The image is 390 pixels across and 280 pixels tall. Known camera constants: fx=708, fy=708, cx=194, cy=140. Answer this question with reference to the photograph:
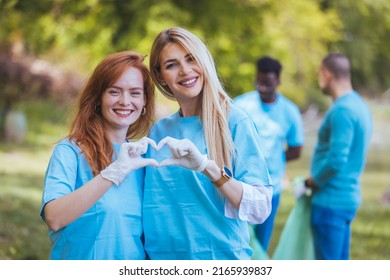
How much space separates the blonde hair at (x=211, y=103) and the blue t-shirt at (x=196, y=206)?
3 cm

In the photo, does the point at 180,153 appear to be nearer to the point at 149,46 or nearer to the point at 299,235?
the point at 299,235

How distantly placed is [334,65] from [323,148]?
1.87 feet

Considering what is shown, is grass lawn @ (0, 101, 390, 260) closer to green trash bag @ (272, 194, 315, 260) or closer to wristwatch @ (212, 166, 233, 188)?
green trash bag @ (272, 194, 315, 260)

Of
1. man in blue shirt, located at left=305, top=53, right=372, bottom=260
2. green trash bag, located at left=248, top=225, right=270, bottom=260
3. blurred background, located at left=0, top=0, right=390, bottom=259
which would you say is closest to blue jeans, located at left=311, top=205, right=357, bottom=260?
man in blue shirt, located at left=305, top=53, right=372, bottom=260

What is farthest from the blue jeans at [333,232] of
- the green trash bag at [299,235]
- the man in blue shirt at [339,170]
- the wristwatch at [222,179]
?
the wristwatch at [222,179]

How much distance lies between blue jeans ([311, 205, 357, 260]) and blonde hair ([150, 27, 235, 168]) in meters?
2.12

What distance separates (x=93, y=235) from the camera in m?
2.47

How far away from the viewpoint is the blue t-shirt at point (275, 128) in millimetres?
5027

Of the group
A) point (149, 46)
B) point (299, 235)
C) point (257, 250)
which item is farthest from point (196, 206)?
point (149, 46)

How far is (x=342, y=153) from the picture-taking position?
14.3 feet

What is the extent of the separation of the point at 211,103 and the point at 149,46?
6.97 meters

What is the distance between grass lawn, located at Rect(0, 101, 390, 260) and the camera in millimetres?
6344

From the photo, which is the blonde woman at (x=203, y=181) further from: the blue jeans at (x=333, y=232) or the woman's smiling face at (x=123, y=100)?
the blue jeans at (x=333, y=232)

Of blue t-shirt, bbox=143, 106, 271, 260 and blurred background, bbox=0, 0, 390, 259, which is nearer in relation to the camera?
blue t-shirt, bbox=143, 106, 271, 260
